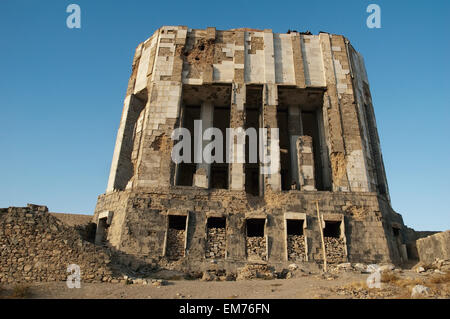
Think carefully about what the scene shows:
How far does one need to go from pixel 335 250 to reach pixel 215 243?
18.2ft

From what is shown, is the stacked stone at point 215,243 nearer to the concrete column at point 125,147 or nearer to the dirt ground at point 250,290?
the dirt ground at point 250,290

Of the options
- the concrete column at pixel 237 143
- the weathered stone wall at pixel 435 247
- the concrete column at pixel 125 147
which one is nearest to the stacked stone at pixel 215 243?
the concrete column at pixel 237 143

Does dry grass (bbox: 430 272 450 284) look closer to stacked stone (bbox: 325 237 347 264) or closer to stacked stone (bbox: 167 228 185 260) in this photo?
stacked stone (bbox: 325 237 347 264)

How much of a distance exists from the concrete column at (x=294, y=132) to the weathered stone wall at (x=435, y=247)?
688 centimetres

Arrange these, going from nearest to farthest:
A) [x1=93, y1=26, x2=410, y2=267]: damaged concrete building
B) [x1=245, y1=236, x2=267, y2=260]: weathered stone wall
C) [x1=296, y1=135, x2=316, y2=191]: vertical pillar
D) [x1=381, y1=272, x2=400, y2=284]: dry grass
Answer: [x1=381, y1=272, x2=400, y2=284]: dry grass → [x1=245, y1=236, x2=267, y2=260]: weathered stone wall → [x1=93, y1=26, x2=410, y2=267]: damaged concrete building → [x1=296, y1=135, x2=316, y2=191]: vertical pillar

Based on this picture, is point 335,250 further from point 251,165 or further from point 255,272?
point 251,165

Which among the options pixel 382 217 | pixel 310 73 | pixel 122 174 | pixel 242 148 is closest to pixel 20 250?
pixel 122 174

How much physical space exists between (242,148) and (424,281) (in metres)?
10.5

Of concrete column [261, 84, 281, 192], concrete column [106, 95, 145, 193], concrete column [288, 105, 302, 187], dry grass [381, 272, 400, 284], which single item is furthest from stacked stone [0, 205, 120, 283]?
concrete column [288, 105, 302, 187]

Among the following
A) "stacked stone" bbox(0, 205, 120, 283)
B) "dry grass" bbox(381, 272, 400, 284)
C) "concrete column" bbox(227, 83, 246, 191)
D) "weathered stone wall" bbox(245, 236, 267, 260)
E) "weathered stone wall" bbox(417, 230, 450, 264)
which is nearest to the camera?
"dry grass" bbox(381, 272, 400, 284)

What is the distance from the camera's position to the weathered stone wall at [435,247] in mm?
12742

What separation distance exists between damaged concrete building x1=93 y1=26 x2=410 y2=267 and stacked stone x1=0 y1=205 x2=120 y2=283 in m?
3.11

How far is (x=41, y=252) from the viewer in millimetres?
11617

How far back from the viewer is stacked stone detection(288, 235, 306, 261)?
1492 cm
